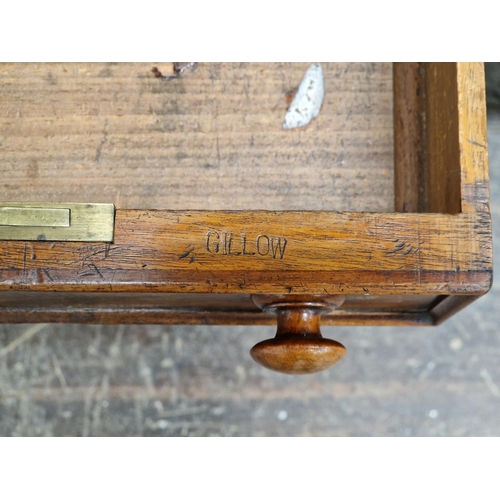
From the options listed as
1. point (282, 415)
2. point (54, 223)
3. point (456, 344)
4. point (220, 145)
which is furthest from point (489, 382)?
point (54, 223)

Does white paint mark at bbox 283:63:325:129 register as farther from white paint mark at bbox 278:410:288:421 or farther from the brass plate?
white paint mark at bbox 278:410:288:421

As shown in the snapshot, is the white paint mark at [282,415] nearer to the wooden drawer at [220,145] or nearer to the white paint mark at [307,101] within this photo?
the wooden drawer at [220,145]

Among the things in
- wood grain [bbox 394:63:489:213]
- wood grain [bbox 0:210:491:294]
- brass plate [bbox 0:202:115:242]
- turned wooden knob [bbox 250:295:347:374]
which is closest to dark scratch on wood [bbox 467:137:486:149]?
wood grain [bbox 394:63:489:213]

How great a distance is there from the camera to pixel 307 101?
798 millimetres

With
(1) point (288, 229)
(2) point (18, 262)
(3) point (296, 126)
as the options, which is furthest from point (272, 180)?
(2) point (18, 262)

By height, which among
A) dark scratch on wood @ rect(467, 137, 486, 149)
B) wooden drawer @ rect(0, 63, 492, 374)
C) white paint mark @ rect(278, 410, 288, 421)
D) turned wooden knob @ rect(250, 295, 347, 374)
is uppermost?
wooden drawer @ rect(0, 63, 492, 374)

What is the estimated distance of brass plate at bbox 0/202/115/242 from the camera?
24.1 inches

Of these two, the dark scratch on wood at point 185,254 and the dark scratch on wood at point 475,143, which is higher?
the dark scratch on wood at point 475,143

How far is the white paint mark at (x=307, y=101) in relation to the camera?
794 millimetres

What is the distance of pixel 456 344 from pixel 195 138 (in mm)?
503

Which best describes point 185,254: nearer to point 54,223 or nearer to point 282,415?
point 54,223

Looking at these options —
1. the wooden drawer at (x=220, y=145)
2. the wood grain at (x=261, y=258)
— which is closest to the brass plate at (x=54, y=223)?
the wood grain at (x=261, y=258)

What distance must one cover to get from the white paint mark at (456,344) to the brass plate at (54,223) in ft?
1.91

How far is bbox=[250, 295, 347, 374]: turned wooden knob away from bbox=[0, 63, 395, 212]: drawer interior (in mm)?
140
